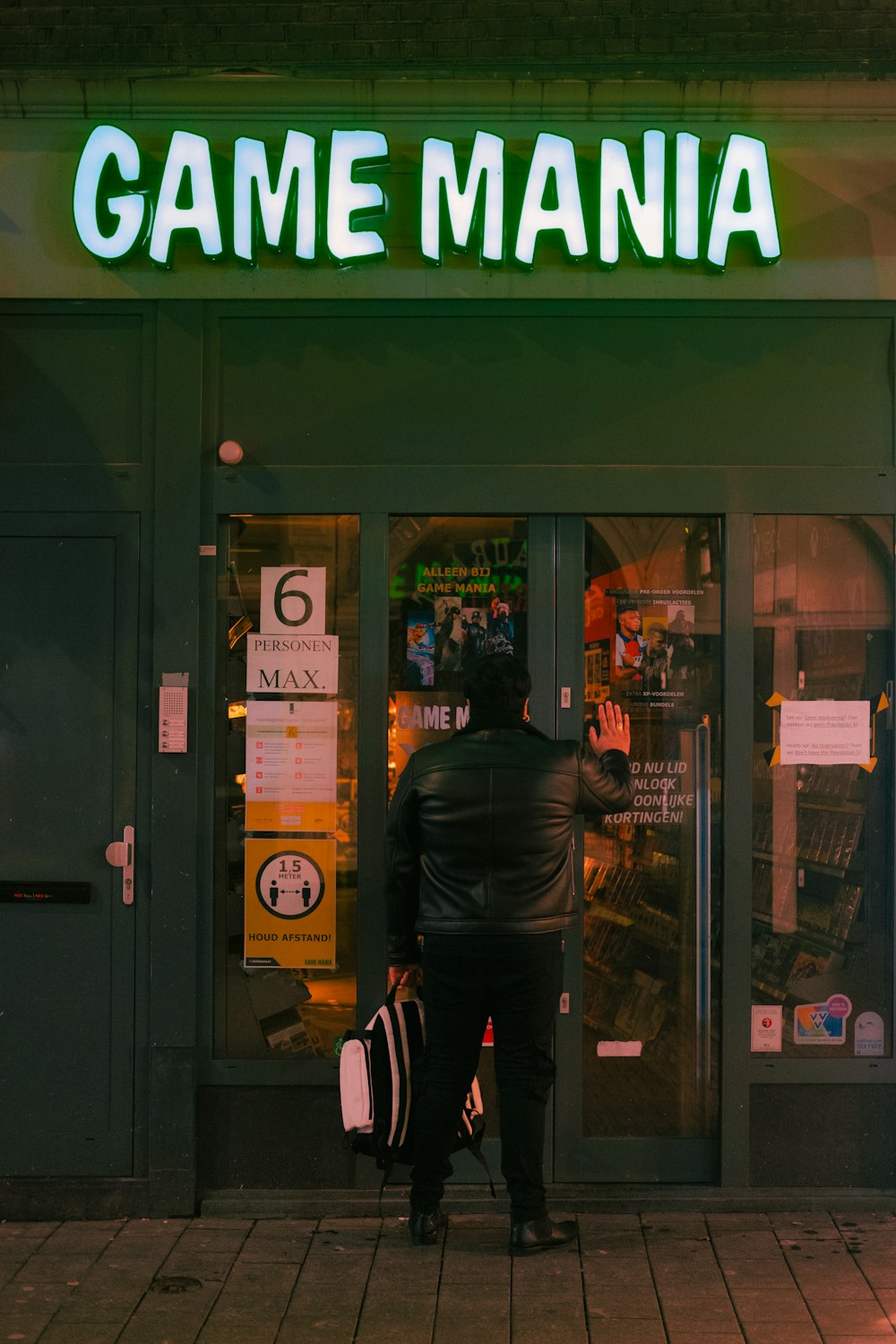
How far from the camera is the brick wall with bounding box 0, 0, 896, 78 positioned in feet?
16.5

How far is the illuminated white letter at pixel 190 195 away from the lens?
4953 millimetres

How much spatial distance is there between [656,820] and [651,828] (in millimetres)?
40

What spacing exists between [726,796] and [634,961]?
805 mm

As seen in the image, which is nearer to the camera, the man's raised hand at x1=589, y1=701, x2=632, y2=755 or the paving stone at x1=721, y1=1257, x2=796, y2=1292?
the paving stone at x1=721, y1=1257, x2=796, y2=1292

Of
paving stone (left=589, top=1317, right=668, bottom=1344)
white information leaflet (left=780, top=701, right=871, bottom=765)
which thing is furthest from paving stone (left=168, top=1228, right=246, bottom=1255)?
white information leaflet (left=780, top=701, right=871, bottom=765)

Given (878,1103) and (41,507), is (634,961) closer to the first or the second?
(878,1103)

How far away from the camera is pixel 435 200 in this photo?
4.96 meters

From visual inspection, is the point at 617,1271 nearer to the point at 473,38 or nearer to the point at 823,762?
the point at 823,762

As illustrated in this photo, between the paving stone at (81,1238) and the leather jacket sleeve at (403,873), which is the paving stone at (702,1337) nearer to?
the leather jacket sleeve at (403,873)

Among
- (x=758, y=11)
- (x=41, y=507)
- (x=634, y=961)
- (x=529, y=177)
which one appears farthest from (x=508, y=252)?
(x=634, y=961)

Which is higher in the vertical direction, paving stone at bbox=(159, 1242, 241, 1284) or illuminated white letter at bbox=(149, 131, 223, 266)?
illuminated white letter at bbox=(149, 131, 223, 266)

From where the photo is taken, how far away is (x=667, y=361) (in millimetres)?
5098

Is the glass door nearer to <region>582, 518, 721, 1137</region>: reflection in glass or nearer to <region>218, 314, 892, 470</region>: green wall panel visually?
<region>582, 518, 721, 1137</region>: reflection in glass

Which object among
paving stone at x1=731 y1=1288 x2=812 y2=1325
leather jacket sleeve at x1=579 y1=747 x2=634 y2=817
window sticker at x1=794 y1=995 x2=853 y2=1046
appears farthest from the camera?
window sticker at x1=794 y1=995 x2=853 y2=1046
